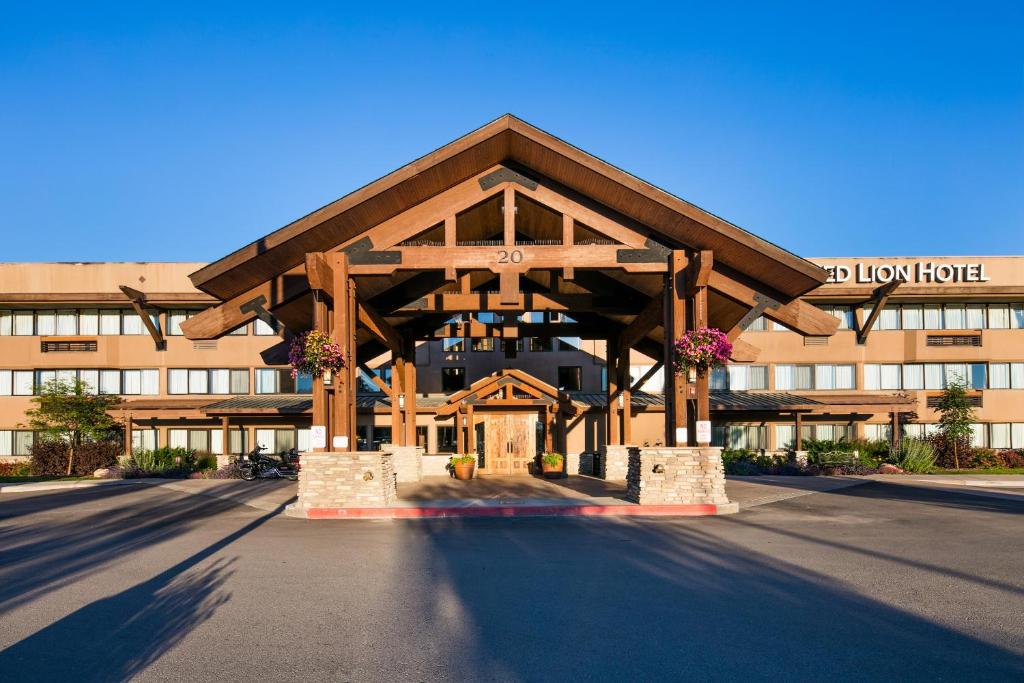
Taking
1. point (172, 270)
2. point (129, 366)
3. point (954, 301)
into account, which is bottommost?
point (129, 366)

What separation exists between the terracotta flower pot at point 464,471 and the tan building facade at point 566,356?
7.16 meters

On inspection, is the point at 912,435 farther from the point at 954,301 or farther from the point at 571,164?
the point at 571,164

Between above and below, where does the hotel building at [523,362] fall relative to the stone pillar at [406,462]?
above

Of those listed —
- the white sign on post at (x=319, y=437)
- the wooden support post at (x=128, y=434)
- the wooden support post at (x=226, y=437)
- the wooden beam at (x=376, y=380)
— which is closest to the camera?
the white sign on post at (x=319, y=437)

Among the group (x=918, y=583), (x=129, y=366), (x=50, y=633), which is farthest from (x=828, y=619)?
(x=129, y=366)

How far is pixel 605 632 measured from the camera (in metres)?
6.35

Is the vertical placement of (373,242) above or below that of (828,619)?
above

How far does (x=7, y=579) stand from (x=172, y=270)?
76.5ft

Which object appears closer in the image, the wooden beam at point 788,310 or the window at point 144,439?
the wooden beam at point 788,310

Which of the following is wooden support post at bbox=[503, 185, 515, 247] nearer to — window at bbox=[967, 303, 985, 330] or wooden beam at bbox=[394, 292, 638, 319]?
wooden beam at bbox=[394, 292, 638, 319]

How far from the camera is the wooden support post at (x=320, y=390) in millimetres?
14320

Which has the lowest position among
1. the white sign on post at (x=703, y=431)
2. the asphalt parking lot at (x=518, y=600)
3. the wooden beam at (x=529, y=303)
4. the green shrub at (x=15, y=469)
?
the green shrub at (x=15, y=469)

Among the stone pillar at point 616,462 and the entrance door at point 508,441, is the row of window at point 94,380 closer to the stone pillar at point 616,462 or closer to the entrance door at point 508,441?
the entrance door at point 508,441

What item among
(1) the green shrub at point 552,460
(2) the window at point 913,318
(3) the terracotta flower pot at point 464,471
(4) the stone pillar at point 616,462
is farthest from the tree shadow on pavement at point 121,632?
(2) the window at point 913,318
